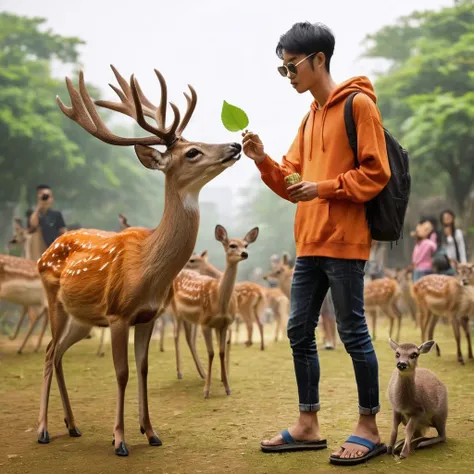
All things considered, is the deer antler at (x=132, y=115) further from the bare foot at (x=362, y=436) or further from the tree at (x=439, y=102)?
the tree at (x=439, y=102)

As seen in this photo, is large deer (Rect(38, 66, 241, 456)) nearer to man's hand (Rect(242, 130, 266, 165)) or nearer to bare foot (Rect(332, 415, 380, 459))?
man's hand (Rect(242, 130, 266, 165))

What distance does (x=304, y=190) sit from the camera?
8.63 feet

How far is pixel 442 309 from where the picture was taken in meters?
5.68

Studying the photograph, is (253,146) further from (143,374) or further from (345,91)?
(143,374)

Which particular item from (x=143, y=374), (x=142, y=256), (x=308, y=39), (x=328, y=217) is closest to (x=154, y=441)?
(x=143, y=374)

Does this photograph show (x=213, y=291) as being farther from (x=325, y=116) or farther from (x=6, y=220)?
(x=6, y=220)

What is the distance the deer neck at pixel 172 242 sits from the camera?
9.78 feet

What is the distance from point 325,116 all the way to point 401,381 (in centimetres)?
114

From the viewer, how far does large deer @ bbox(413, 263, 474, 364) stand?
5.54 m

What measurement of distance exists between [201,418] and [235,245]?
4.87 ft

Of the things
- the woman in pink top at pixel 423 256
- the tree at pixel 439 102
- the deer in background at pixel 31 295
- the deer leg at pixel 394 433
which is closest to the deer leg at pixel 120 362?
the deer leg at pixel 394 433

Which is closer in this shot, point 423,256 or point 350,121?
point 350,121

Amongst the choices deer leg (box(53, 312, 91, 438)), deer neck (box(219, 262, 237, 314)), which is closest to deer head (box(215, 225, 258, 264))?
deer neck (box(219, 262, 237, 314))

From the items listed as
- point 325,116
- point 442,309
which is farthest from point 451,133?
point 325,116
